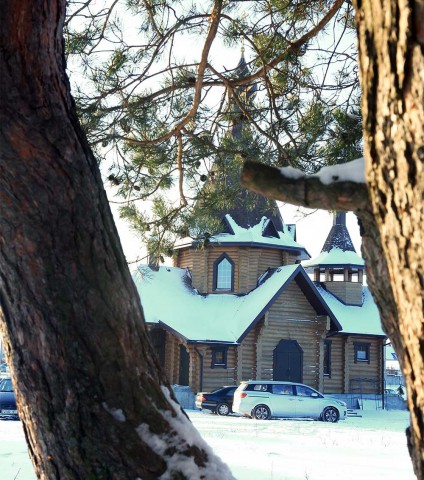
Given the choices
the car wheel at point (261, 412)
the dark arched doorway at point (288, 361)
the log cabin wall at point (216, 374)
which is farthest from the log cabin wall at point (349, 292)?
the car wheel at point (261, 412)

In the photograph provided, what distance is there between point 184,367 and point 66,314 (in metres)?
28.3

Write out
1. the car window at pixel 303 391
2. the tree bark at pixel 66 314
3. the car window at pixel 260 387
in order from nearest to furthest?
the tree bark at pixel 66 314 → the car window at pixel 260 387 → the car window at pixel 303 391

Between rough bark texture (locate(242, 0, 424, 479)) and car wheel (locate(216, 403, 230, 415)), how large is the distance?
23.8 metres

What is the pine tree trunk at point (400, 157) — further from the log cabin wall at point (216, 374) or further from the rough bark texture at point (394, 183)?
the log cabin wall at point (216, 374)

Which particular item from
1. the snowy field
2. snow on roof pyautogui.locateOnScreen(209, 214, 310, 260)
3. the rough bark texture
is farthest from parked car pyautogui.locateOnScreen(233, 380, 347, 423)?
the rough bark texture

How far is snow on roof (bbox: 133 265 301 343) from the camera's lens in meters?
28.6

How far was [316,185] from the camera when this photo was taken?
6.25 ft

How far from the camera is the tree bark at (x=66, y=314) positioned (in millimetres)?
2619

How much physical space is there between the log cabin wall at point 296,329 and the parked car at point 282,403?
18.1ft

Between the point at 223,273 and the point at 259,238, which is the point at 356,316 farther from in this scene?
the point at 223,273

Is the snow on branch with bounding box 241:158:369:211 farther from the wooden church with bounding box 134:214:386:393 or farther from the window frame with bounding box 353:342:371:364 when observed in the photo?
the window frame with bounding box 353:342:371:364

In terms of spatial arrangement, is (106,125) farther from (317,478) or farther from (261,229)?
(261,229)

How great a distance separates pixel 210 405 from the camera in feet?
82.1

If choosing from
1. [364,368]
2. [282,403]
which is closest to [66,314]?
[282,403]
